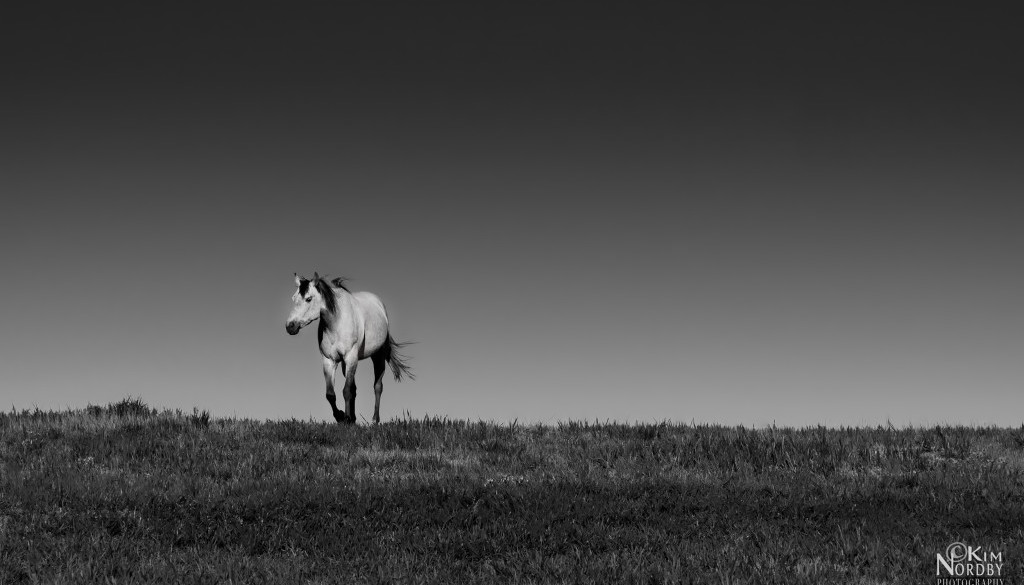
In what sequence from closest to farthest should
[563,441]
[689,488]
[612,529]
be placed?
1. [612,529]
2. [689,488]
3. [563,441]

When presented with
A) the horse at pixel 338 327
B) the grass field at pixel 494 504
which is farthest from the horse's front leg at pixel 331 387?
the grass field at pixel 494 504

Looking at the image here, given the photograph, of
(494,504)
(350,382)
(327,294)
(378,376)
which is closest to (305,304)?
(327,294)

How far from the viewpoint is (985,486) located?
34.1 ft

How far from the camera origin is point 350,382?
18.8 metres

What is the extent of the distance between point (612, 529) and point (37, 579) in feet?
16.3

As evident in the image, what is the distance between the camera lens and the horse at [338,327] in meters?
18.5

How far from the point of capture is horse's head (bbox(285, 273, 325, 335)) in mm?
18438

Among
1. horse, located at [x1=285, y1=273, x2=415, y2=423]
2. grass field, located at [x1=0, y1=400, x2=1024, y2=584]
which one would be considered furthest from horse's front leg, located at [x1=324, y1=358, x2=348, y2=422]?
grass field, located at [x1=0, y1=400, x2=1024, y2=584]

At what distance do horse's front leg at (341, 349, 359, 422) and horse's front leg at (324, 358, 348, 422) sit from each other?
0.66 ft

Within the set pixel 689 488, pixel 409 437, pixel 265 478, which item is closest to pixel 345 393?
pixel 409 437

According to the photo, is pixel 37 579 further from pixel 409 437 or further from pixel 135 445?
pixel 409 437

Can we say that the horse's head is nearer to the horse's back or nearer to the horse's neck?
the horse's neck

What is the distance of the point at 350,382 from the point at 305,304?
1975mm

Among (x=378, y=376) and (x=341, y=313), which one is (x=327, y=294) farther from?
(x=378, y=376)
